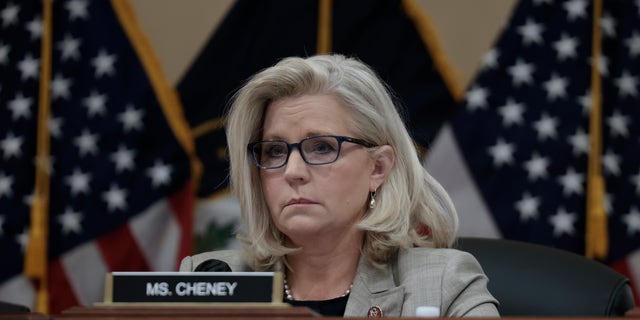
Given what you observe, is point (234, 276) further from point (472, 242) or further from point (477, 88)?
point (477, 88)

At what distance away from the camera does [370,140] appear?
9.61 ft

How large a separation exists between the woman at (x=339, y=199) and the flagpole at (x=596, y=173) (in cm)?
151

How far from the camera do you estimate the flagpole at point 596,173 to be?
4355mm

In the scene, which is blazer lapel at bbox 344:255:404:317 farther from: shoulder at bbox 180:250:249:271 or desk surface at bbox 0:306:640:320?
desk surface at bbox 0:306:640:320

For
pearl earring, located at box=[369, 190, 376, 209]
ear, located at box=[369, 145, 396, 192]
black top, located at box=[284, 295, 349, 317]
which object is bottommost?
black top, located at box=[284, 295, 349, 317]

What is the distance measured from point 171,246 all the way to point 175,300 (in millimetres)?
2827

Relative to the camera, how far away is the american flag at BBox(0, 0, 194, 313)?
4703mm

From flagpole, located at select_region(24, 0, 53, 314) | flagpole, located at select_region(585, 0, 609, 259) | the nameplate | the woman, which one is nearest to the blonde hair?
the woman

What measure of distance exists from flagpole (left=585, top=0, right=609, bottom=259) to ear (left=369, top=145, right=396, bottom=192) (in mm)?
1679

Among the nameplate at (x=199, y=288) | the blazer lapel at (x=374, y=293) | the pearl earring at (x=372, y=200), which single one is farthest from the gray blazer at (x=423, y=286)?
the nameplate at (x=199, y=288)

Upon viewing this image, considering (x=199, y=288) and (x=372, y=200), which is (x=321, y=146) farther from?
(x=199, y=288)

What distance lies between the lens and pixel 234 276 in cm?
194

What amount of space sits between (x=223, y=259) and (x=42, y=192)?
1.82m

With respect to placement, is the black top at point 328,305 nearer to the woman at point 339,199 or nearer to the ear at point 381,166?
the woman at point 339,199
